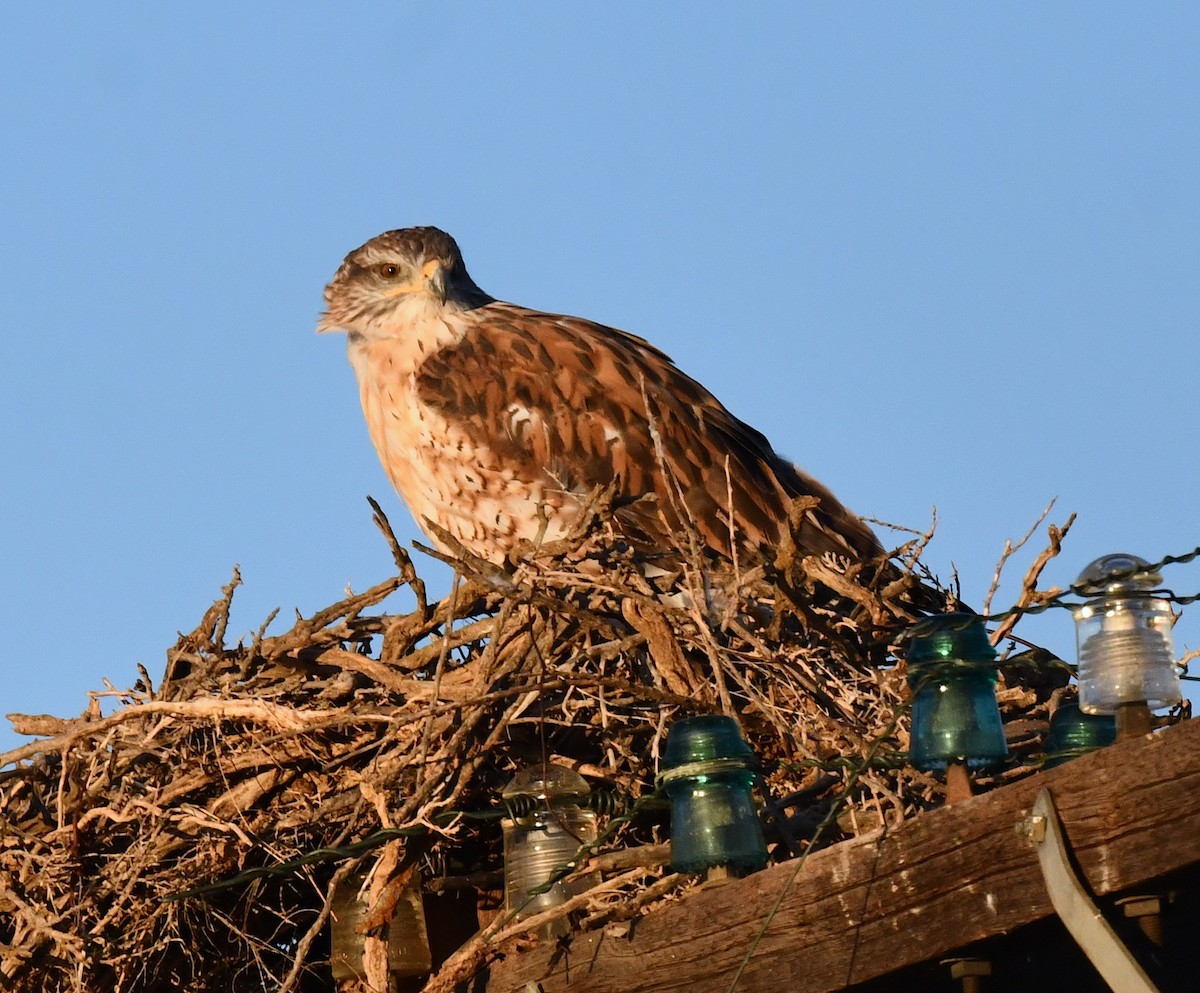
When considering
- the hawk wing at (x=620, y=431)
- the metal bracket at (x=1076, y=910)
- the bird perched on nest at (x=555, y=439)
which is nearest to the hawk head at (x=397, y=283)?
the bird perched on nest at (x=555, y=439)

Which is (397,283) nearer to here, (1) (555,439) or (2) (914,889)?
(1) (555,439)

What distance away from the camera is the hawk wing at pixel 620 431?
6.79 m

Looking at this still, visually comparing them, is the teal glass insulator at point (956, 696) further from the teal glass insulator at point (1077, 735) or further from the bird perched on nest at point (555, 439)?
the bird perched on nest at point (555, 439)

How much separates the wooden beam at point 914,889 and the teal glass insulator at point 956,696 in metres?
0.23

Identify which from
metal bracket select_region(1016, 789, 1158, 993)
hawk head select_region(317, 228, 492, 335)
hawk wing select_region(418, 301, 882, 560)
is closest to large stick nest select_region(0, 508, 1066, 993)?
hawk wing select_region(418, 301, 882, 560)

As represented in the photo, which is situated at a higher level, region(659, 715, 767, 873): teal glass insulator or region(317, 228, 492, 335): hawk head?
region(317, 228, 492, 335): hawk head

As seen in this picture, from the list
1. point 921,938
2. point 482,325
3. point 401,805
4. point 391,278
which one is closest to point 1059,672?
point 401,805

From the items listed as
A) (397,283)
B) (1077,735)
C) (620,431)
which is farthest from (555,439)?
(1077,735)

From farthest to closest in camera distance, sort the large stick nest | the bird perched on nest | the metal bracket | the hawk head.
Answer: the hawk head < the bird perched on nest < the large stick nest < the metal bracket

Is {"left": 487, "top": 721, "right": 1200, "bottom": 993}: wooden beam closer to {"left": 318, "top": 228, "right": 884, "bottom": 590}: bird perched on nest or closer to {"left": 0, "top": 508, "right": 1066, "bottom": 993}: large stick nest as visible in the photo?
{"left": 0, "top": 508, "right": 1066, "bottom": 993}: large stick nest

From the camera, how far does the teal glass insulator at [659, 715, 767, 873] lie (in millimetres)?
3808

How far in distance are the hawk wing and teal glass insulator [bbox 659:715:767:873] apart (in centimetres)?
265

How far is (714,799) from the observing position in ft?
12.6

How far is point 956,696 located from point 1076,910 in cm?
64
